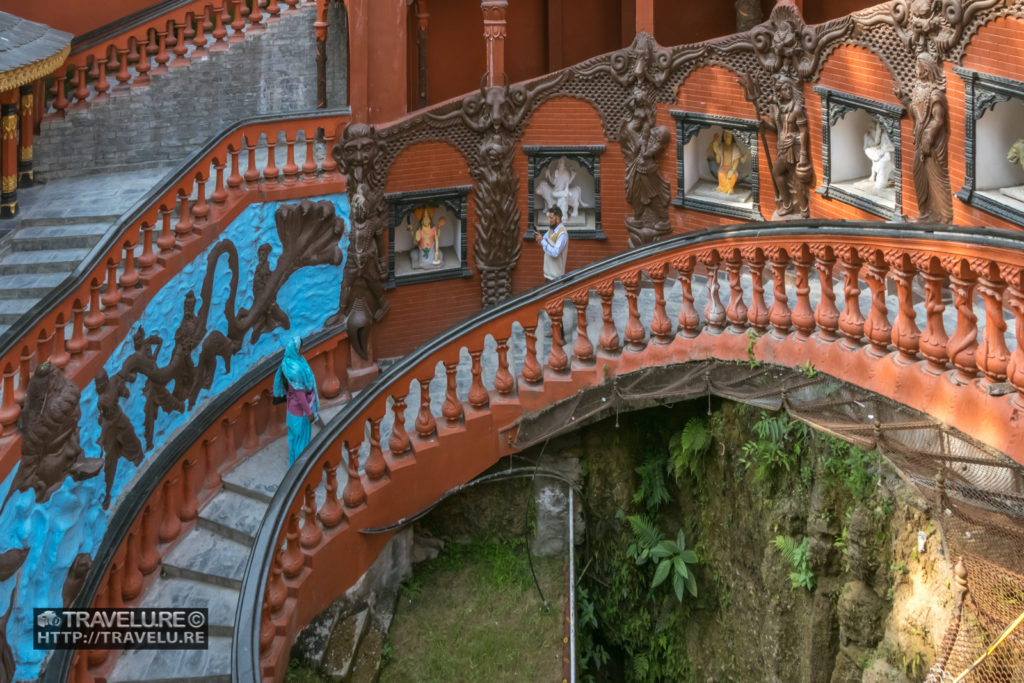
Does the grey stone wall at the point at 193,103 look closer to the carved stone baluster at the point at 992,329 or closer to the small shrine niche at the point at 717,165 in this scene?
the small shrine niche at the point at 717,165

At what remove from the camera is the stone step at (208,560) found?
13703 millimetres

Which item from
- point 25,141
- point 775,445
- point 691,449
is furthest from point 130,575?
point 25,141

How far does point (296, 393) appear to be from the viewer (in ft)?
47.3

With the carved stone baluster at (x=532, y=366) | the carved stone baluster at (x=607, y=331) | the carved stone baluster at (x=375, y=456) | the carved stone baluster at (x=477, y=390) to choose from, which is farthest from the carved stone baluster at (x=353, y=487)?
the carved stone baluster at (x=607, y=331)

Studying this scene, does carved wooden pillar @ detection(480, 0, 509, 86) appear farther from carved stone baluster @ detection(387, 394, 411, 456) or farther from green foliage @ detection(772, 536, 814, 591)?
green foliage @ detection(772, 536, 814, 591)

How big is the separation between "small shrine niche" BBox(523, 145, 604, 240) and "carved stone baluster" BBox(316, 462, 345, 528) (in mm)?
6100

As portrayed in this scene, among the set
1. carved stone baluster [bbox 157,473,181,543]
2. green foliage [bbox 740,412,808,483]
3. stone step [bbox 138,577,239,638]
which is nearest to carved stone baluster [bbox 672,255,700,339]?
green foliage [bbox 740,412,808,483]

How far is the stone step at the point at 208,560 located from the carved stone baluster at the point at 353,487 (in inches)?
50.8

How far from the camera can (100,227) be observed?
53.3ft

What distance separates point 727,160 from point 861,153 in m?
2.18

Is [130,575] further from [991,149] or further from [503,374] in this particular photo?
[991,149]

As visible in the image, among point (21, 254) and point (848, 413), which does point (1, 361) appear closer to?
point (21, 254)

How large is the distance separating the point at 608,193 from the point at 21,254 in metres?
7.90

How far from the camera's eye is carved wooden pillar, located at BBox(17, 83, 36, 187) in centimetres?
1738
